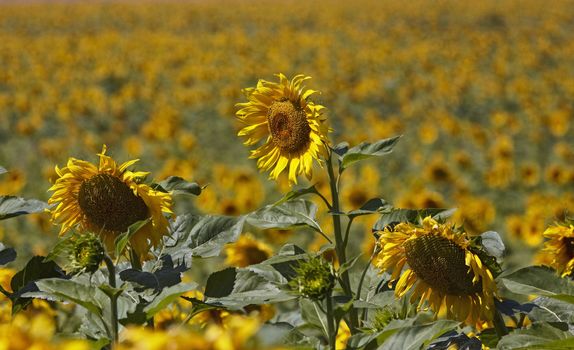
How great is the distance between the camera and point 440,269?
157 centimetres

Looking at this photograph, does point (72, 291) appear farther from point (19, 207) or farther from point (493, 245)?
point (493, 245)

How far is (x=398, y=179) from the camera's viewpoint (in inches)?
299

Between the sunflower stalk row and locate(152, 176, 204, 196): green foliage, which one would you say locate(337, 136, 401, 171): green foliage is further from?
locate(152, 176, 204, 196): green foliage

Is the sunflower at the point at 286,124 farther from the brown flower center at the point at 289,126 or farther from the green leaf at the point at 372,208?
the green leaf at the point at 372,208

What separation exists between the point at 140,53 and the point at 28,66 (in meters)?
2.48

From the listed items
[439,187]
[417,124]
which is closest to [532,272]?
[439,187]

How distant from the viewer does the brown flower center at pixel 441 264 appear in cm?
155

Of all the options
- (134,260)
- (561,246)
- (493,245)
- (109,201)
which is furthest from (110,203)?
(561,246)

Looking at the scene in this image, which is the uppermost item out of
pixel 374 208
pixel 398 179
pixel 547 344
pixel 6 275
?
pixel 374 208

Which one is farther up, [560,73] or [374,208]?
[374,208]

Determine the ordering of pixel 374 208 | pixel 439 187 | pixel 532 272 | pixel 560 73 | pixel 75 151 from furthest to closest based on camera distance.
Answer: pixel 560 73
pixel 75 151
pixel 439 187
pixel 374 208
pixel 532 272

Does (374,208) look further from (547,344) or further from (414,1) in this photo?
(414,1)

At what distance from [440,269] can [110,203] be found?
28.1 inches

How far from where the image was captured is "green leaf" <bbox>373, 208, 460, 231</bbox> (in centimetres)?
164
